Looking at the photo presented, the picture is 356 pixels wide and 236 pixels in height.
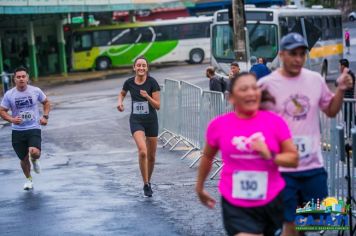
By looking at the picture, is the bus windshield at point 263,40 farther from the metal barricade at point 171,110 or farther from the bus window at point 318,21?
the metal barricade at point 171,110

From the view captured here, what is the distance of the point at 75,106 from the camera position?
28.2 m

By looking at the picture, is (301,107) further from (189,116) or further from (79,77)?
(79,77)

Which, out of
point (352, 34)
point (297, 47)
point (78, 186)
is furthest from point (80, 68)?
point (297, 47)

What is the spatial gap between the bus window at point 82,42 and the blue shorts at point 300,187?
43.1 meters

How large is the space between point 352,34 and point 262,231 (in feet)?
184

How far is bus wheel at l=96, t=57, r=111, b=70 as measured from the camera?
49.9m

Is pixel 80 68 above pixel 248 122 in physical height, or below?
below

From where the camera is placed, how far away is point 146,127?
37.9ft

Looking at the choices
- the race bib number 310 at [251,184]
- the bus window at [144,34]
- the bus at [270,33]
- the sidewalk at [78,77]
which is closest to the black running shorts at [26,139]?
the race bib number 310 at [251,184]

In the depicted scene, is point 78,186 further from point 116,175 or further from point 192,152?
point 192,152

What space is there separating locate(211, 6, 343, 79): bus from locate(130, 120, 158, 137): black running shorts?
17.0 m

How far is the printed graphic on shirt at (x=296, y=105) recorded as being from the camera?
6613mm

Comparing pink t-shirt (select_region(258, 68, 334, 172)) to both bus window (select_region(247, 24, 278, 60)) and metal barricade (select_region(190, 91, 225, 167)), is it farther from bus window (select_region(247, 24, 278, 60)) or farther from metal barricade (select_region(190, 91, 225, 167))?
bus window (select_region(247, 24, 278, 60))

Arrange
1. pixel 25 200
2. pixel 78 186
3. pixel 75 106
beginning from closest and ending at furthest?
pixel 25 200 → pixel 78 186 → pixel 75 106
